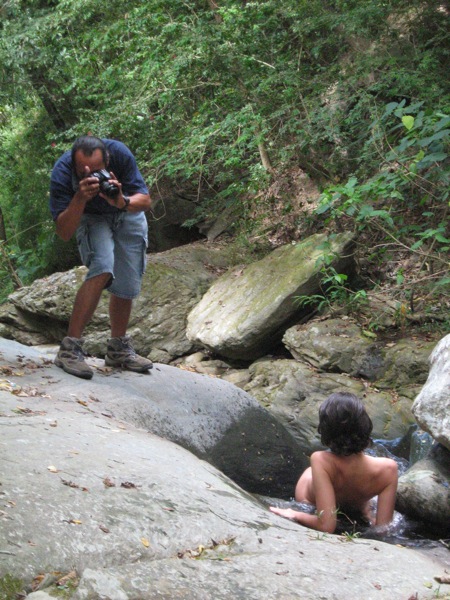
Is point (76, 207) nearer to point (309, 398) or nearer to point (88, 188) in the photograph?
point (88, 188)

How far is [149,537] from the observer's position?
95.1 inches

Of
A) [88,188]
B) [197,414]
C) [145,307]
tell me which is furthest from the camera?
[145,307]

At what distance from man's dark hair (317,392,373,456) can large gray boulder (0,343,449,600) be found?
667mm

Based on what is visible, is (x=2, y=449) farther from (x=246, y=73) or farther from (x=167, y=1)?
(x=167, y=1)

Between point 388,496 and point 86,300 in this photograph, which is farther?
point 86,300

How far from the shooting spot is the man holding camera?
4.46 meters

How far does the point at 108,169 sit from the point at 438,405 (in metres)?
2.68

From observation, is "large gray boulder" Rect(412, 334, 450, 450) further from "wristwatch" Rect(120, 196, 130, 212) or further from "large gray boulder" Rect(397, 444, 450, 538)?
"wristwatch" Rect(120, 196, 130, 212)

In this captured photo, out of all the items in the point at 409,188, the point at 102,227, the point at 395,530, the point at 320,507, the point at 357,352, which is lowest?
the point at 395,530

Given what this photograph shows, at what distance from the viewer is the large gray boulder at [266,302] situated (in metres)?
7.62

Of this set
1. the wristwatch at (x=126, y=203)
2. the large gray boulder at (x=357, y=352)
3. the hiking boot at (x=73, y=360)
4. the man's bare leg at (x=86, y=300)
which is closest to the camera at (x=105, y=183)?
the wristwatch at (x=126, y=203)

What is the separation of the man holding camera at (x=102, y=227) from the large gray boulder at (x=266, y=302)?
2657 millimetres

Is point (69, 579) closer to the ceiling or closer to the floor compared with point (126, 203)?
closer to the floor

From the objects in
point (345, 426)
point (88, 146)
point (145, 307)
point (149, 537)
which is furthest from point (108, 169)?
point (145, 307)
